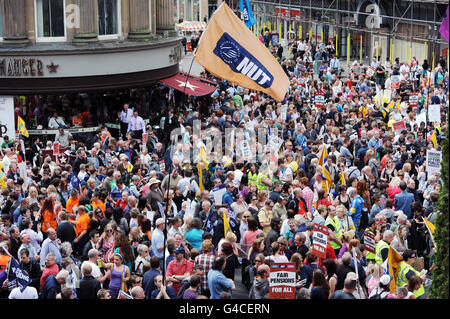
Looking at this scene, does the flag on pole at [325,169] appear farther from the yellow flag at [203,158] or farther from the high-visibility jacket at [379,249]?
the high-visibility jacket at [379,249]

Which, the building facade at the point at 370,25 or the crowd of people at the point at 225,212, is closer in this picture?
the crowd of people at the point at 225,212

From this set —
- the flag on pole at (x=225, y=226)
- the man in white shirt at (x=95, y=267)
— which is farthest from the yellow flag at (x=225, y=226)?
the man in white shirt at (x=95, y=267)

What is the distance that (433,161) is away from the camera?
61.2 feet

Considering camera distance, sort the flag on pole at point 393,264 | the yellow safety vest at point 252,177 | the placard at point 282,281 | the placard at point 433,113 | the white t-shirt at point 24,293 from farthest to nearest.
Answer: the placard at point 433,113 → the yellow safety vest at point 252,177 → the flag on pole at point 393,264 → the white t-shirt at point 24,293 → the placard at point 282,281

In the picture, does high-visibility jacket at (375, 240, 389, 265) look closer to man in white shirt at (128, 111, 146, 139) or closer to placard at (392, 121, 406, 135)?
placard at (392, 121, 406, 135)

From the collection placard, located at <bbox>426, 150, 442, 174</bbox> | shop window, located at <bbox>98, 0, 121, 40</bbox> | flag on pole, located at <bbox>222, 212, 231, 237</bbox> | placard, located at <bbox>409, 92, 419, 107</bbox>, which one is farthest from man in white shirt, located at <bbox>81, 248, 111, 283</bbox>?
shop window, located at <bbox>98, 0, 121, 40</bbox>

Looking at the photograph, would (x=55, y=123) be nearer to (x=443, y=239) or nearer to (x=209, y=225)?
(x=209, y=225)

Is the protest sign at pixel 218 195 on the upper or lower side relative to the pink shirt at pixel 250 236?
upper

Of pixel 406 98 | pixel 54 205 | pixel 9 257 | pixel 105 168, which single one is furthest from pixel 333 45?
pixel 9 257

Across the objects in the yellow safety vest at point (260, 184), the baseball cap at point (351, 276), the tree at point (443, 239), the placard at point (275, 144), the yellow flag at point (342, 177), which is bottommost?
the yellow safety vest at point (260, 184)

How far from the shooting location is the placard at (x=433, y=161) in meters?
18.6

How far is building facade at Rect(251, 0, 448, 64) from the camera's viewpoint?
4081 centimetres

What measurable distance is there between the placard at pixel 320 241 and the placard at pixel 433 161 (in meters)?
5.07

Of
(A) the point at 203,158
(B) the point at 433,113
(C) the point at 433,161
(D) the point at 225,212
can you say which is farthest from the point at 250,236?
(B) the point at 433,113
